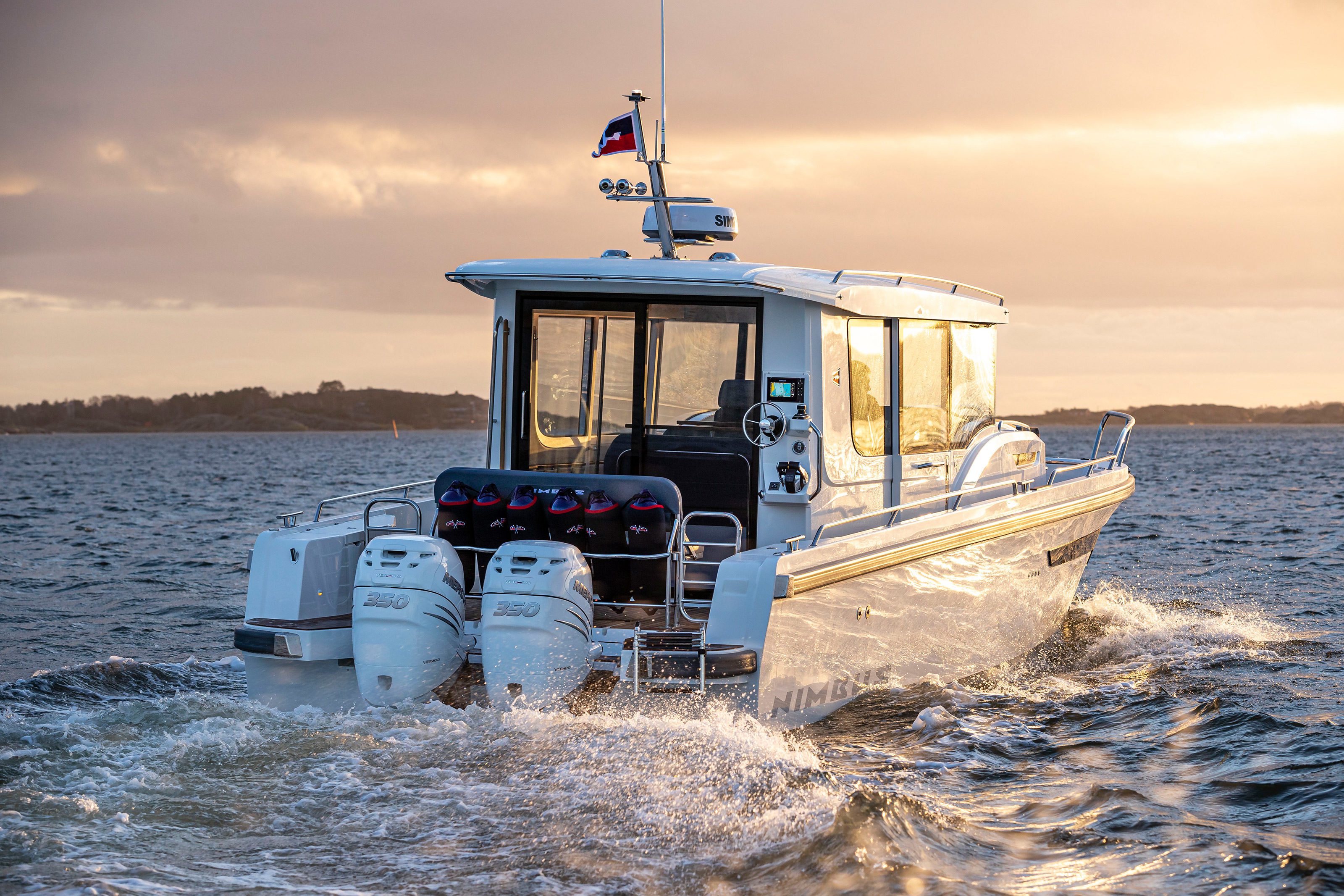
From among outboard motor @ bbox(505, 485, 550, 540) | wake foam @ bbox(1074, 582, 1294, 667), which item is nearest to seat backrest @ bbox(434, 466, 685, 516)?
outboard motor @ bbox(505, 485, 550, 540)

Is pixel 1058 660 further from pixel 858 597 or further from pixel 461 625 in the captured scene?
pixel 461 625

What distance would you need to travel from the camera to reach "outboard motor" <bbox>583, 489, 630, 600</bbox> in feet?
19.5

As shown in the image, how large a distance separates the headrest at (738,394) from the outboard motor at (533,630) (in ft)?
5.84

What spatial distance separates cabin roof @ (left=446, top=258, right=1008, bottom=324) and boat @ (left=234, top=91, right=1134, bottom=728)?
0.02 meters

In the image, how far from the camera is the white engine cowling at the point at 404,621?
5.47 metres

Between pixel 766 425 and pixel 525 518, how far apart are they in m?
1.49

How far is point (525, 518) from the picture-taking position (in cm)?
608

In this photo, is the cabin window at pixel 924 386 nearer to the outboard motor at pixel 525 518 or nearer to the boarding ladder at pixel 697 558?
the boarding ladder at pixel 697 558

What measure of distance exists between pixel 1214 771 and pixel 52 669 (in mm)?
8185

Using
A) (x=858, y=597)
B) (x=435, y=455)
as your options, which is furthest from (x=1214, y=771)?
(x=435, y=455)

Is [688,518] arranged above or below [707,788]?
above

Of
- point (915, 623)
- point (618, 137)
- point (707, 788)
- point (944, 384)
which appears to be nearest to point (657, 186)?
point (618, 137)

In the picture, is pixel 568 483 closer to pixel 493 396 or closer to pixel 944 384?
pixel 493 396

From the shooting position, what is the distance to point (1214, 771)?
20.9 feet
